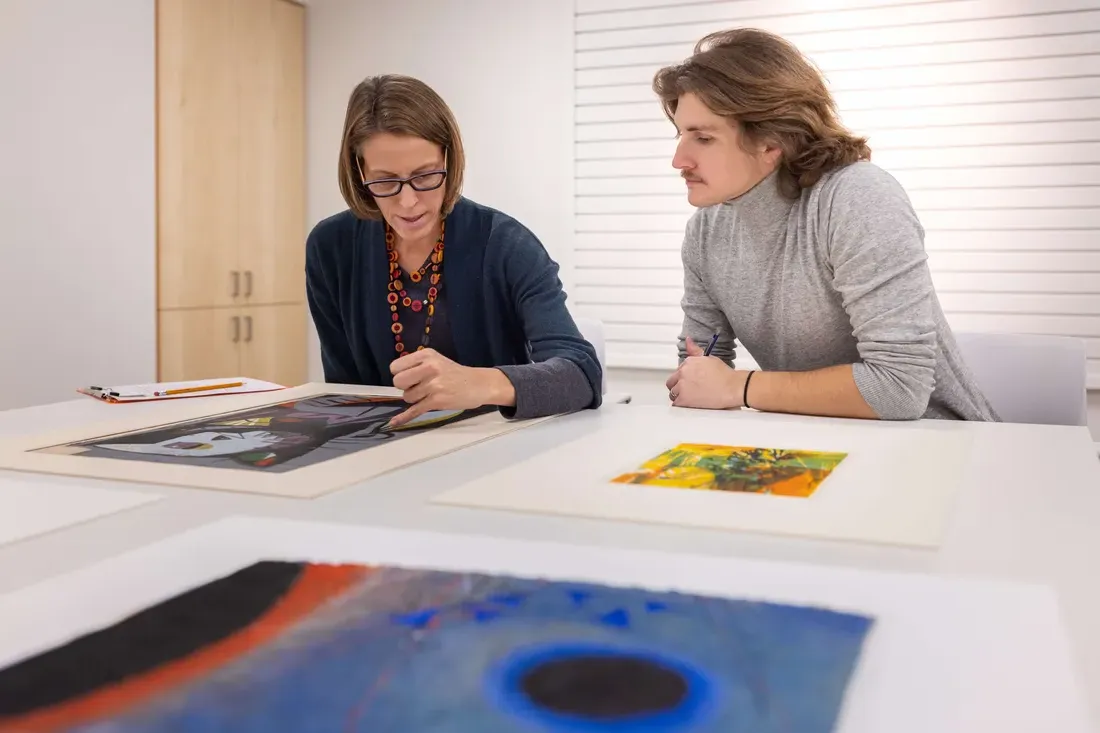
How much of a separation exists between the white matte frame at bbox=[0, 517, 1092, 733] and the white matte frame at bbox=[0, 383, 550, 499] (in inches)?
5.1

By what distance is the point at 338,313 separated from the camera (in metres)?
1.91

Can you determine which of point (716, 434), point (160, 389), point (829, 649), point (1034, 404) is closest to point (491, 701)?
point (829, 649)

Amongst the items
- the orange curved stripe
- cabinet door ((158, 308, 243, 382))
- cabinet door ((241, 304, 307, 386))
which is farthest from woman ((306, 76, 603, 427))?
cabinet door ((241, 304, 307, 386))

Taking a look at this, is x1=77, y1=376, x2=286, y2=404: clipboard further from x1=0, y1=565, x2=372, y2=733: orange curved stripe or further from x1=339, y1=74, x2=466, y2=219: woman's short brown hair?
x1=0, y1=565, x2=372, y2=733: orange curved stripe

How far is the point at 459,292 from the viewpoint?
5.90 ft

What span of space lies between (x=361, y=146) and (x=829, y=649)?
1.40 m

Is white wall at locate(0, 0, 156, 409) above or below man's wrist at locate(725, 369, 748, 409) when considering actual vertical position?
above

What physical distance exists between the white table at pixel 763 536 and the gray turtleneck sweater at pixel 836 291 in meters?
0.46

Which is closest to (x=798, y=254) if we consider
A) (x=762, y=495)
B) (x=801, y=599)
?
(x=762, y=495)

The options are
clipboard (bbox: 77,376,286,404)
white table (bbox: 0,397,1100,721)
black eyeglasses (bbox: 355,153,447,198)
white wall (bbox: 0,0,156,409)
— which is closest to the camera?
white table (bbox: 0,397,1100,721)

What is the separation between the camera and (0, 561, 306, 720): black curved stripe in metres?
0.49

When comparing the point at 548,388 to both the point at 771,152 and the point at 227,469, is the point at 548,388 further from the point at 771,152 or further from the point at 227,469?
the point at 771,152

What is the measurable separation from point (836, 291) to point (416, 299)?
2.45 feet

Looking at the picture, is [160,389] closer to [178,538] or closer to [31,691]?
[178,538]
